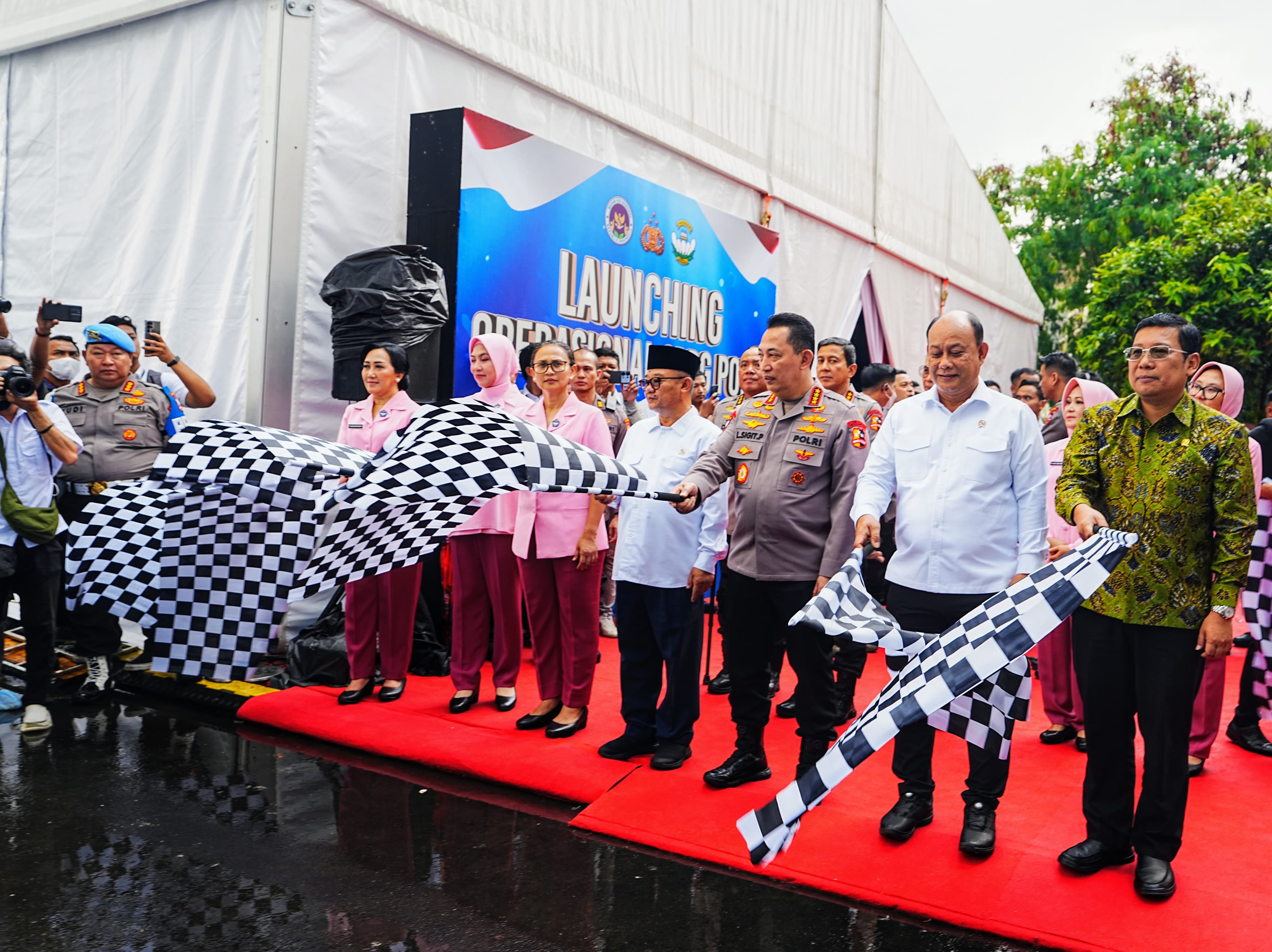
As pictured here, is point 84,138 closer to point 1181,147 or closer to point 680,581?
point 680,581

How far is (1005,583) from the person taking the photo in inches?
141

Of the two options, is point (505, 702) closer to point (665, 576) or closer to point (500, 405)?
point (665, 576)

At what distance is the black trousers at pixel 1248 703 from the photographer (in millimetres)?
4875

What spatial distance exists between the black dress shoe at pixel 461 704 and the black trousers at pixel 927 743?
2235 millimetres

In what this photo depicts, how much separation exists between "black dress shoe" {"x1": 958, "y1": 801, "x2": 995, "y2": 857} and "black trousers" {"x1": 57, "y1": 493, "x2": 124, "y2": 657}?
14.5 feet

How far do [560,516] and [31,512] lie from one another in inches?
→ 97.9

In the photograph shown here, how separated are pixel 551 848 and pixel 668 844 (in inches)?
16.6

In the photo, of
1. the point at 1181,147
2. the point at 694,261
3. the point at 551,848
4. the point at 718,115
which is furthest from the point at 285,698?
the point at 1181,147

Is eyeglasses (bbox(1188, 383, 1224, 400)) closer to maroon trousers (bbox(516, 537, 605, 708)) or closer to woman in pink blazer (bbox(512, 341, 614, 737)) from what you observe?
woman in pink blazer (bbox(512, 341, 614, 737))

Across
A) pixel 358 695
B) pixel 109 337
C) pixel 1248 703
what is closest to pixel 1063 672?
pixel 1248 703

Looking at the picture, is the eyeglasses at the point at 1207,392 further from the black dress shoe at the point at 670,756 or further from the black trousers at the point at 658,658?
the black dress shoe at the point at 670,756

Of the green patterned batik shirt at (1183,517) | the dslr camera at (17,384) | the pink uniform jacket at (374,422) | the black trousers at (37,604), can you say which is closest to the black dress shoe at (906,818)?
the green patterned batik shirt at (1183,517)

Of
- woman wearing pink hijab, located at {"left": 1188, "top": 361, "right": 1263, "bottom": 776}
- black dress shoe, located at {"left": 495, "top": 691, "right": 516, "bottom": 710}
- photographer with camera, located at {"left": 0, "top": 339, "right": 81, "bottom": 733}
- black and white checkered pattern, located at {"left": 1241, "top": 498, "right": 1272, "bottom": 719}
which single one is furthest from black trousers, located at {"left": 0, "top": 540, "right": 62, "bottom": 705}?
black and white checkered pattern, located at {"left": 1241, "top": 498, "right": 1272, "bottom": 719}

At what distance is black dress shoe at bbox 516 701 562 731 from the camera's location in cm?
488
